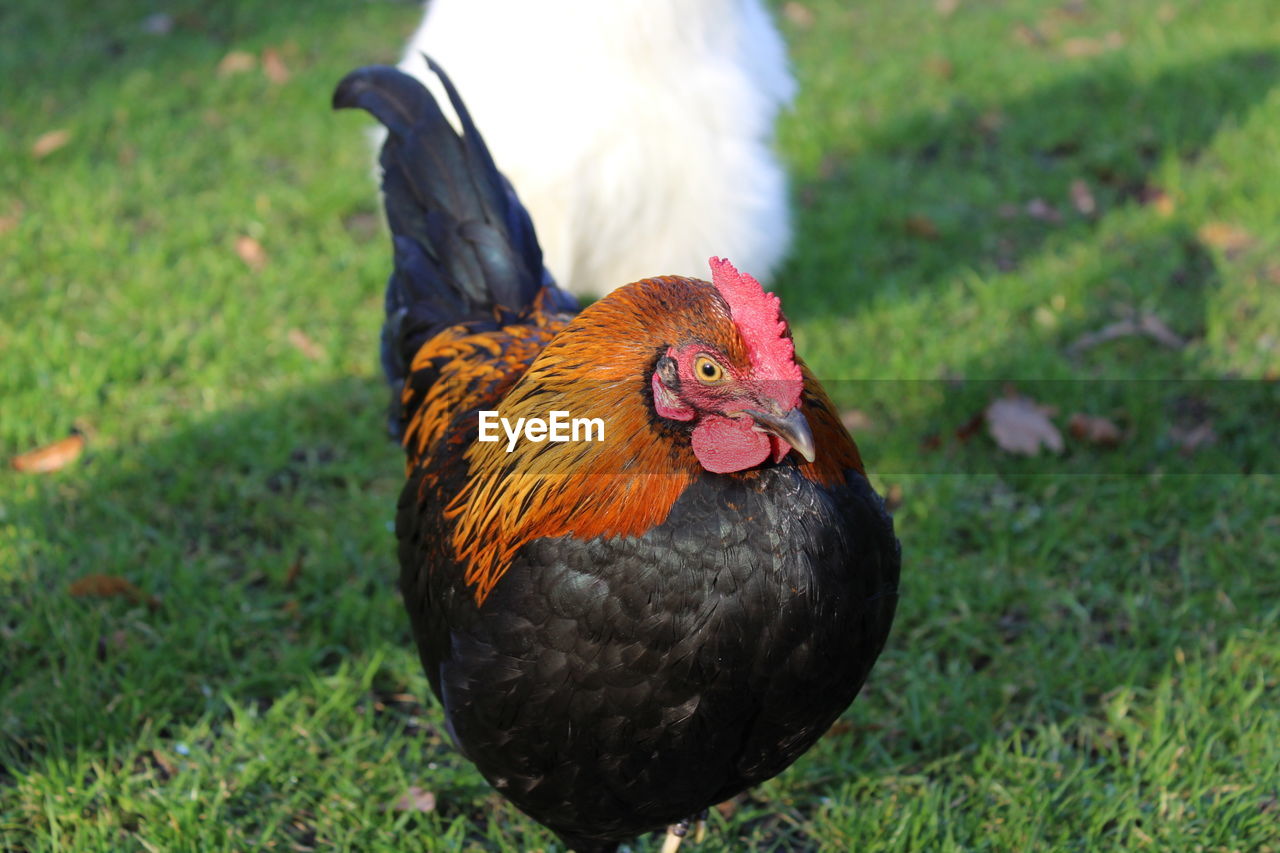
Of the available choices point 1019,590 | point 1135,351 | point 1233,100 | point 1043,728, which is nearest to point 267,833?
point 1043,728

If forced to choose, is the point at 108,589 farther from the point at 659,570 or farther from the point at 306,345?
the point at 659,570

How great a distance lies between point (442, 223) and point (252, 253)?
2.42 m

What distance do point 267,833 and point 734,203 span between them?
2643 mm

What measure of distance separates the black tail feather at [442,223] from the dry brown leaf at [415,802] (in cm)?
102

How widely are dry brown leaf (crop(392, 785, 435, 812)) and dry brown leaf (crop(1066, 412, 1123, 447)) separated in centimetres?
247

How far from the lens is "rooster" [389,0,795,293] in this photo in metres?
3.82

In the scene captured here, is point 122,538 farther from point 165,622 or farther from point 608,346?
point 608,346

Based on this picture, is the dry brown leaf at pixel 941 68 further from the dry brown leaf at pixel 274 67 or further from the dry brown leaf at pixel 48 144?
the dry brown leaf at pixel 48 144

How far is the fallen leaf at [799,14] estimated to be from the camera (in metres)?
7.28

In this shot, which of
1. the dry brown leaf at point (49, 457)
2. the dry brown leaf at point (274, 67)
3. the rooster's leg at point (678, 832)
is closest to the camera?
the rooster's leg at point (678, 832)

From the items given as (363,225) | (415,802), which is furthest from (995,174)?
(415,802)

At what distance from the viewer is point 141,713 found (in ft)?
9.62

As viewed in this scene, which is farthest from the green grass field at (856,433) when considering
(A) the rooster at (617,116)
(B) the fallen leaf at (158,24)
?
(A) the rooster at (617,116)

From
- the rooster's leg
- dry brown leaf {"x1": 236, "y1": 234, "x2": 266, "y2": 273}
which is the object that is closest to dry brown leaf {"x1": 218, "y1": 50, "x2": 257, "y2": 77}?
dry brown leaf {"x1": 236, "y1": 234, "x2": 266, "y2": 273}
